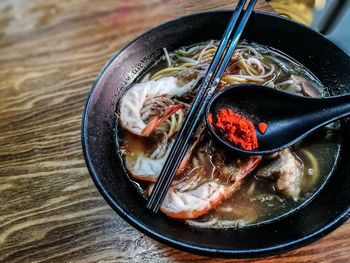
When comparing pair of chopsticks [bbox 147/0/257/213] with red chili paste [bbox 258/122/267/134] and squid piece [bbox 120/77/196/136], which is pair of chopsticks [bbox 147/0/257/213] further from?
red chili paste [bbox 258/122/267/134]

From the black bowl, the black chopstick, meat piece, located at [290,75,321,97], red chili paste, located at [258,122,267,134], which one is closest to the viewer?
the black bowl

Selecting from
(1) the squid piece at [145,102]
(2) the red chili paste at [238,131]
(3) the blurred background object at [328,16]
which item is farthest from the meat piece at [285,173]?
(3) the blurred background object at [328,16]

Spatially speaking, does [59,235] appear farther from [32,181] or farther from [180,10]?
[180,10]

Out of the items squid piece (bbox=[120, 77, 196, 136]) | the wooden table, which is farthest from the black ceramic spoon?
the wooden table

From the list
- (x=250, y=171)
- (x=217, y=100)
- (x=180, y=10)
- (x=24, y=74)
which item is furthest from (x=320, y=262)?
(x=24, y=74)

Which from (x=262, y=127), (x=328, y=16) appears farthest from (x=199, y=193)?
(x=328, y=16)

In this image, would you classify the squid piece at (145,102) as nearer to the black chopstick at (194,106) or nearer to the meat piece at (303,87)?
the black chopstick at (194,106)

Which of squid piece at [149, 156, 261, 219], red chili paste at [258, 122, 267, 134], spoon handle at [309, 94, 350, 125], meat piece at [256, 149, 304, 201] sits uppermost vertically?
spoon handle at [309, 94, 350, 125]

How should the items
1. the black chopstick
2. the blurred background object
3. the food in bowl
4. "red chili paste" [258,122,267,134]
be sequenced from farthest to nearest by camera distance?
the blurred background object
"red chili paste" [258,122,267,134]
the food in bowl
the black chopstick
